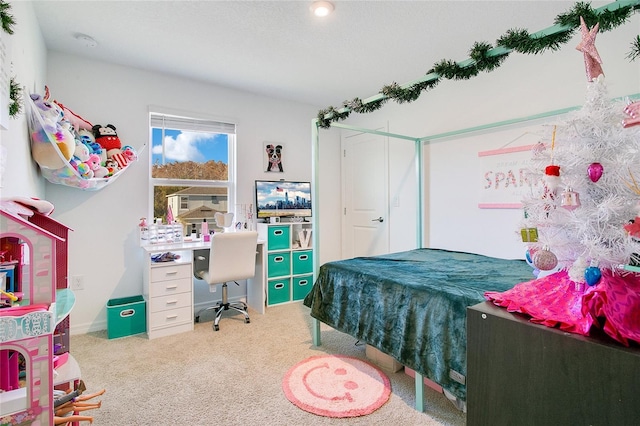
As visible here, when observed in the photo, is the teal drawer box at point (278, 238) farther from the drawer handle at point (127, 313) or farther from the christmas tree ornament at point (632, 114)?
the christmas tree ornament at point (632, 114)

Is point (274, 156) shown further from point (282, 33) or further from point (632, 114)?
point (632, 114)

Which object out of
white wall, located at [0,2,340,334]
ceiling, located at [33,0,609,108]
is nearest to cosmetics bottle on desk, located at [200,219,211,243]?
white wall, located at [0,2,340,334]

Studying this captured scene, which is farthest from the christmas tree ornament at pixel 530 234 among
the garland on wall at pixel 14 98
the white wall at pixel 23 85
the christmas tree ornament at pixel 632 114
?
the garland on wall at pixel 14 98

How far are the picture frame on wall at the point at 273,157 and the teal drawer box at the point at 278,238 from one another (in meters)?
0.78

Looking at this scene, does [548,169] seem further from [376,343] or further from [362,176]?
[362,176]

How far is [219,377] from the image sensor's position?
207 centimetres

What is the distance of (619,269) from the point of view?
85 cm

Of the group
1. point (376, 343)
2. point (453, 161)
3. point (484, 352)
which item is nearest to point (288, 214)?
point (453, 161)

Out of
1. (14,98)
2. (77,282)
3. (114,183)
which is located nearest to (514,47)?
(14,98)

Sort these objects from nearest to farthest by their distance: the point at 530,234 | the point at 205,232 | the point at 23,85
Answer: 1. the point at 530,234
2. the point at 23,85
3. the point at 205,232

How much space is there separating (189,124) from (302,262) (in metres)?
1.98

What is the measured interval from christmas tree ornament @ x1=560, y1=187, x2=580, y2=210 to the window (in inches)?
128

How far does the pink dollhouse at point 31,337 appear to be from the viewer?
2.89ft

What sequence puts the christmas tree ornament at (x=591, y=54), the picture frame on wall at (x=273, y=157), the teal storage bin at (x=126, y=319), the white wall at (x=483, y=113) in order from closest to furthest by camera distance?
the christmas tree ornament at (x=591, y=54)
the white wall at (x=483, y=113)
the teal storage bin at (x=126, y=319)
the picture frame on wall at (x=273, y=157)
